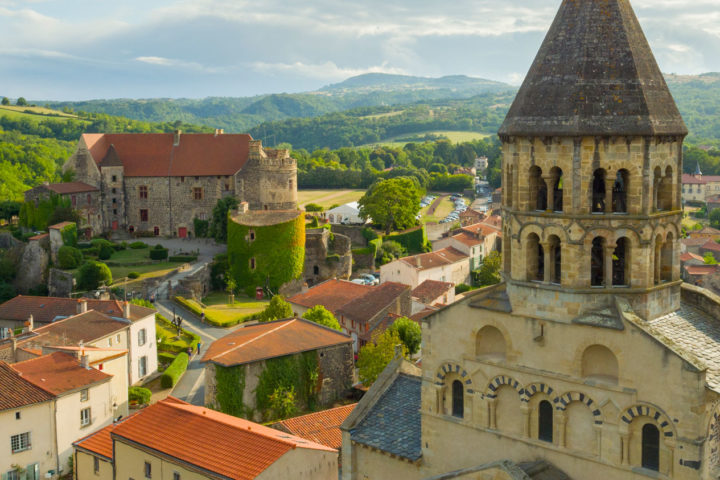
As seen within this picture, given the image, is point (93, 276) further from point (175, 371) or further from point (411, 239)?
point (411, 239)

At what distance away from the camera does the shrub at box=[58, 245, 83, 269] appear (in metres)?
69.6

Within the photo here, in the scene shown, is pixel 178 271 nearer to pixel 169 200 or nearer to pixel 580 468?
pixel 169 200

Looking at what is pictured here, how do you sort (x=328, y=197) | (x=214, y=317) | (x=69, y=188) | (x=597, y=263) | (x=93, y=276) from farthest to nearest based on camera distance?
(x=328, y=197) → (x=69, y=188) → (x=93, y=276) → (x=214, y=317) → (x=597, y=263)

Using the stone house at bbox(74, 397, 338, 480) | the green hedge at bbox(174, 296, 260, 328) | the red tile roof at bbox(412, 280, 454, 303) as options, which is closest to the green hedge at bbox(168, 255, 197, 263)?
the green hedge at bbox(174, 296, 260, 328)

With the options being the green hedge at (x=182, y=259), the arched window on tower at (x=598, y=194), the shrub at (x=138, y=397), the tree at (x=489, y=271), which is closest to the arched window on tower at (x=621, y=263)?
the arched window on tower at (x=598, y=194)

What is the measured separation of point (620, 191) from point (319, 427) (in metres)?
19.6

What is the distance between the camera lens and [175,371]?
4844 cm

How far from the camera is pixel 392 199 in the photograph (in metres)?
94.4

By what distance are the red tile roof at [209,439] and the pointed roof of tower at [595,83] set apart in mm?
14868

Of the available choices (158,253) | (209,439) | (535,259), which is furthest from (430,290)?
(535,259)

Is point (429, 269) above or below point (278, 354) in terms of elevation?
below

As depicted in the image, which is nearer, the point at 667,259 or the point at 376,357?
the point at 667,259

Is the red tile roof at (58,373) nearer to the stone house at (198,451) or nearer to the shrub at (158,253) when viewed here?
the stone house at (198,451)

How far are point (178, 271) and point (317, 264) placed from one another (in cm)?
1410
